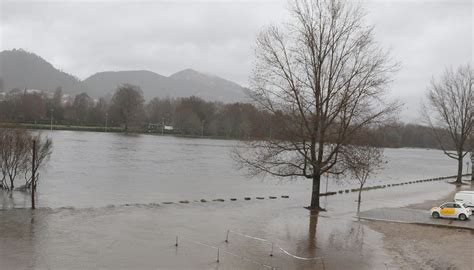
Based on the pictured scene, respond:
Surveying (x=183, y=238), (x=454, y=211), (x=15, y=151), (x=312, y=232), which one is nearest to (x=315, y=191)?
(x=312, y=232)

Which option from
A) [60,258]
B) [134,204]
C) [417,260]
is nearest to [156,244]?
[60,258]

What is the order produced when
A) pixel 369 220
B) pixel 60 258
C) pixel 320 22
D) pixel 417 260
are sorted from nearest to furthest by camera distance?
pixel 60 258 → pixel 417 260 → pixel 369 220 → pixel 320 22

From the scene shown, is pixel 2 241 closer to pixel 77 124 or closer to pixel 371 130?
pixel 371 130

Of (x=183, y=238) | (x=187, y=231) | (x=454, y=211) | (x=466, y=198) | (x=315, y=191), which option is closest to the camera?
(x=183, y=238)

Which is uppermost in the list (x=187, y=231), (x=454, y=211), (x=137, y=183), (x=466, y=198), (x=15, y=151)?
(x=15, y=151)

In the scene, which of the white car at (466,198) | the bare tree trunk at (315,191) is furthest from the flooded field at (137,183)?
the white car at (466,198)

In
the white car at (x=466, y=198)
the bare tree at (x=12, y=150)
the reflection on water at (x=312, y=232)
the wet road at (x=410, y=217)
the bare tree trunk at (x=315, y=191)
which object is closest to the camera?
the reflection on water at (x=312, y=232)

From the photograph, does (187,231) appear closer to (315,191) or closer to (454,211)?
(315,191)

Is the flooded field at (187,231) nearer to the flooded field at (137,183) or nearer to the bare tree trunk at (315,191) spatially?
the flooded field at (137,183)

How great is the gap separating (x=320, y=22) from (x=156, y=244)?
2068cm

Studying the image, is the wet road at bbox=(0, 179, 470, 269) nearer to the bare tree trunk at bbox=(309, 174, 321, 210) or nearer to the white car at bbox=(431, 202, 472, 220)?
the bare tree trunk at bbox=(309, 174, 321, 210)

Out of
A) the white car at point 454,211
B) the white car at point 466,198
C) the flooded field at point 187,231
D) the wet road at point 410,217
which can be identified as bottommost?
the flooded field at point 187,231

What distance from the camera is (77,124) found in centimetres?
19750

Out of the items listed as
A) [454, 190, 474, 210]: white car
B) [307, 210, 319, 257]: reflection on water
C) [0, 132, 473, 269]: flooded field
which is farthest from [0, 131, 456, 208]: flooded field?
[454, 190, 474, 210]: white car
